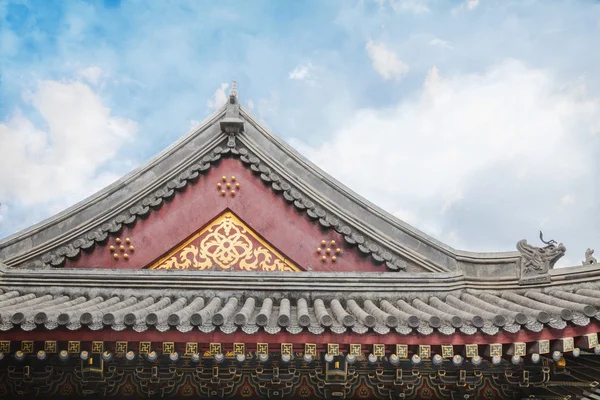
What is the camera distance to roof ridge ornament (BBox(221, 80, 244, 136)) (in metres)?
9.15

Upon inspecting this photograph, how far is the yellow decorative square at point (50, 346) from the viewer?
217 inches

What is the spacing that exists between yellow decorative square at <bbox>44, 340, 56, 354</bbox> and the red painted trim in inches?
2.0

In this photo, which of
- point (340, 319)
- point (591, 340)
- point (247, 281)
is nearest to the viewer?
point (591, 340)

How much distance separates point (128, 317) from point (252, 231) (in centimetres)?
337

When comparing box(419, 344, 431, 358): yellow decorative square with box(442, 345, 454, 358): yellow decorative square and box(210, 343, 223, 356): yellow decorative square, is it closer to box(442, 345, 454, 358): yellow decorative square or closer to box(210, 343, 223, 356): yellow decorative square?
box(442, 345, 454, 358): yellow decorative square

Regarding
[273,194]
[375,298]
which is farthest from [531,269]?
[273,194]

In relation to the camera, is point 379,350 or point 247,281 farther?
point 247,281

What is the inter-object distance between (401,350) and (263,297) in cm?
274

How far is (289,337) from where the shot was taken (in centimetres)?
559

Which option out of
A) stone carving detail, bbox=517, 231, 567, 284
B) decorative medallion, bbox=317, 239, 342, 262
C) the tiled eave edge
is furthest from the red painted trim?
decorative medallion, bbox=317, 239, 342, 262

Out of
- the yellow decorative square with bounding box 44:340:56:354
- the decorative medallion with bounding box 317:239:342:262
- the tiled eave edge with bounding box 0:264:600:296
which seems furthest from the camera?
the decorative medallion with bounding box 317:239:342:262

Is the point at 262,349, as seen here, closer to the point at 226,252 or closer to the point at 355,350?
the point at 355,350

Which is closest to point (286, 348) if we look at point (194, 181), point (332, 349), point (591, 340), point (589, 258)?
point (332, 349)

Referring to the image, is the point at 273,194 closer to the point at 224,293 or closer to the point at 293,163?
the point at 293,163
